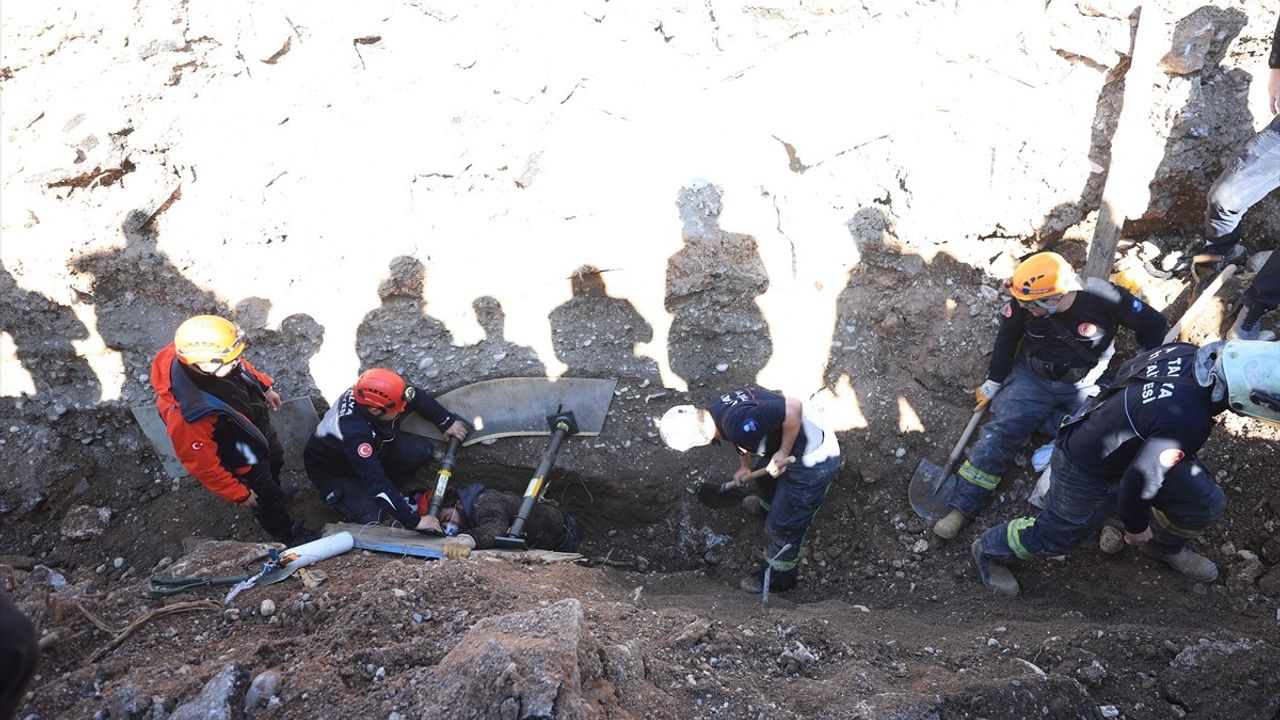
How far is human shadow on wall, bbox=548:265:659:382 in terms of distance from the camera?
5.21 m

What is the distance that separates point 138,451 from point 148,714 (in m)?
3.28

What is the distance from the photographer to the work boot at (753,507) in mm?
4926

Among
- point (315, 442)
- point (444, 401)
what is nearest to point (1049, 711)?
point (444, 401)

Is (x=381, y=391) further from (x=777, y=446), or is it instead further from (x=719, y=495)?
(x=777, y=446)

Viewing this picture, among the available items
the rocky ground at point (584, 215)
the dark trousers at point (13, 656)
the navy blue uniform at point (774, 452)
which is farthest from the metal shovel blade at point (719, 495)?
the dark trousers at point (13, 656)

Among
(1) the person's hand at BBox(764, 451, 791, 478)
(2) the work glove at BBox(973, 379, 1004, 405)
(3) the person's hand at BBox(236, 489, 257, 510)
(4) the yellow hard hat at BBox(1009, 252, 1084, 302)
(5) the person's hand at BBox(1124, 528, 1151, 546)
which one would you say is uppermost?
(4) the yellow hard hat at BBox(1009, 252, 1084, 302)

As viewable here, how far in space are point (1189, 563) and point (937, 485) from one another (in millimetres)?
1262

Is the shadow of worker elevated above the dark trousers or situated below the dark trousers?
below

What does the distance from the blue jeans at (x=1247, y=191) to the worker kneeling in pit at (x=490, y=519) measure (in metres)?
4.17

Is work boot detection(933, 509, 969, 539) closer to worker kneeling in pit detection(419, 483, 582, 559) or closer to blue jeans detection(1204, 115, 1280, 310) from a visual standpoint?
blue jeans detection(1204, 115, 1280, 310)

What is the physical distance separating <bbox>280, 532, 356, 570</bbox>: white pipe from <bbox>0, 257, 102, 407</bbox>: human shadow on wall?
104 inches

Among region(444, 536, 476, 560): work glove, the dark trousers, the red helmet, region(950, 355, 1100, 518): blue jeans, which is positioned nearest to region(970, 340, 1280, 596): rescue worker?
region(950, 355, 1100, 518): blue jeans

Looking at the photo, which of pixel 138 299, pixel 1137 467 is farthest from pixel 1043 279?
pixel 138 299

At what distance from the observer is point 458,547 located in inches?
161
